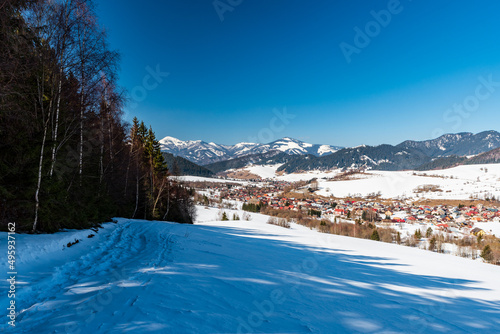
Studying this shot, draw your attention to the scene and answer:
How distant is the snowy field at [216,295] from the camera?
110 inches

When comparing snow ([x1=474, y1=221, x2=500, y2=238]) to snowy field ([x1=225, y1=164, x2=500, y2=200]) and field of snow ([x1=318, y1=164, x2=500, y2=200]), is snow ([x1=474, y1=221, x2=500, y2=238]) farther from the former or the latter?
field of snow ([x1=318, y1=164, x2=500, y2=200])

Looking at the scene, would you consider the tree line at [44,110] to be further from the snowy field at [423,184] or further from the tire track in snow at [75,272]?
the snowy field at [423,184]

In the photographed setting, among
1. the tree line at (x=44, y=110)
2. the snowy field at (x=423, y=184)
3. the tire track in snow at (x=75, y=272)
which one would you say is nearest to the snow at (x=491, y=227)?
the snowy field at (x=423, y=184)

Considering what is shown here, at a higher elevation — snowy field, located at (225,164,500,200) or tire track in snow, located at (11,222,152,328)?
snowy field, located at (225,164,500,200)

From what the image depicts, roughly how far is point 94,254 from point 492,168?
295537mm

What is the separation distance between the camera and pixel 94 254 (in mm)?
5855

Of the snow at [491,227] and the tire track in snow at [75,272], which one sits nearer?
the tire track in snow at [75,272]

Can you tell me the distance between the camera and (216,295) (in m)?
3.68

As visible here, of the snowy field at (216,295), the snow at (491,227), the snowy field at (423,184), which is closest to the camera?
the snowy field at (216,295)

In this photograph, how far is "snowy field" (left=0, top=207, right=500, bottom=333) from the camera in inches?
110

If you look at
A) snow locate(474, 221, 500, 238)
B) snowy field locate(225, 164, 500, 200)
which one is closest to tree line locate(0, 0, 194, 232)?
snow locate(474, 221, 500, 238)

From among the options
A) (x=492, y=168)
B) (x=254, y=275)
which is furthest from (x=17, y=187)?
(x=492, y=168)

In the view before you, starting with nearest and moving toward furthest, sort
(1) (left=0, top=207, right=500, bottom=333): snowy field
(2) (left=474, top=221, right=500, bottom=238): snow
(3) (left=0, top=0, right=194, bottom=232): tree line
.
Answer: (1) (left=0, top=207, right=500, bottom=333): snowy field, (3) (left=0, top=0, right=194, bottom=232): tree line, (2) (left=474, top=221, right=500, bottom=238): snow

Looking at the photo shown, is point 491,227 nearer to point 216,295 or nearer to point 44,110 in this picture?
point 216,295
